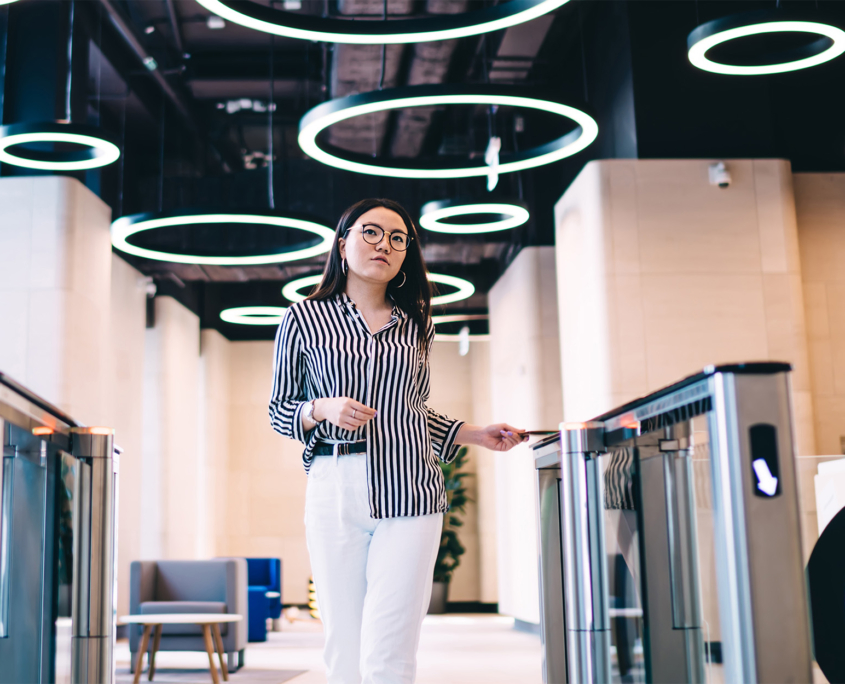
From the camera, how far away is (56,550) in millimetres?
2645

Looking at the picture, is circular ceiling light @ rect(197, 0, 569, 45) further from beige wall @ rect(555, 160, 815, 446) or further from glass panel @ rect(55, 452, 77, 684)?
glass panel @ rect(55, 452, 77, 684)

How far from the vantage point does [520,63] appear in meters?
8.42

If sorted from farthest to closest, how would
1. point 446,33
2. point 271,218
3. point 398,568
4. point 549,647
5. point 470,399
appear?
point 470,399
point 271,218
point 446,33
point 549,647
point 398,568

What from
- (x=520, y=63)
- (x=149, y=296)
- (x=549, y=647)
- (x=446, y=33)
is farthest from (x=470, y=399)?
(x=549, y=647)

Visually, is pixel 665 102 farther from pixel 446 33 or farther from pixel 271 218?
pixel 271 218

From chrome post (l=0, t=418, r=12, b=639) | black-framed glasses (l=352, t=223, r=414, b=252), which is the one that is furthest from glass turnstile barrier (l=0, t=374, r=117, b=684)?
black-framed glasses (l=352, t=223, r=414, b=252)

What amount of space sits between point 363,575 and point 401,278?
639mm

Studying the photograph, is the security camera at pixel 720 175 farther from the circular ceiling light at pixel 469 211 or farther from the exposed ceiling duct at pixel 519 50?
the exposed ceiling duct at pixel 519 50

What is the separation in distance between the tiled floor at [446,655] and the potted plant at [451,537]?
6.58ft

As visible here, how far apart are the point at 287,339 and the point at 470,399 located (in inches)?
508

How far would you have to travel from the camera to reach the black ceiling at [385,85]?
7328 millimetres

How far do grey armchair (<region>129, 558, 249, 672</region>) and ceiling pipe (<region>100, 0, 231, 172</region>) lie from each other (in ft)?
13.4

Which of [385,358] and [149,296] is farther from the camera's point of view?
[149,296]

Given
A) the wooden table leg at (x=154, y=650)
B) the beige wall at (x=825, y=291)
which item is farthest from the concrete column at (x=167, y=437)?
the beige wall at (x=825, y=291)
